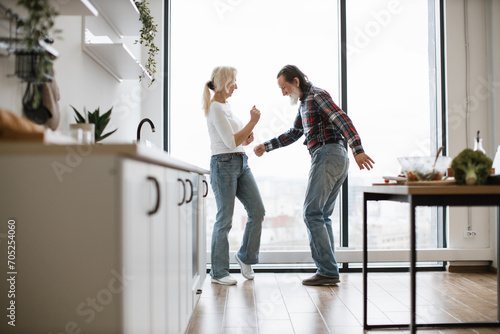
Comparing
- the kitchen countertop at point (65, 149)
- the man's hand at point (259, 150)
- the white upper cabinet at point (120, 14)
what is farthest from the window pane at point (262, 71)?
the kitchen countertop at point (65, 149)

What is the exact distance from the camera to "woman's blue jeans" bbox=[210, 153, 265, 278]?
2.97 meters

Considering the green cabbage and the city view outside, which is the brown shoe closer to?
the city view outside

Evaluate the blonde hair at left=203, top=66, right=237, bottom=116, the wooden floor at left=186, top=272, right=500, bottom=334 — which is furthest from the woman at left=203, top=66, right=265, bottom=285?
the wooden floor at left=186, top=272, right=500, bottom=334

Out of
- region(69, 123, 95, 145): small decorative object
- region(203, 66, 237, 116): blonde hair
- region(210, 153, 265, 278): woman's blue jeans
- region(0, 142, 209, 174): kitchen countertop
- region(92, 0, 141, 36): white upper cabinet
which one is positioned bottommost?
region(210, 153, 265, 278): woman's blue jeans

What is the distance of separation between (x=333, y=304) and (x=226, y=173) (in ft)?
3.38

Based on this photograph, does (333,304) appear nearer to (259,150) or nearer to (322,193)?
(322,193)

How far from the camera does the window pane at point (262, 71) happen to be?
3.65 m

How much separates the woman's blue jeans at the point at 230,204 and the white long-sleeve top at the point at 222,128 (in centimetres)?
5

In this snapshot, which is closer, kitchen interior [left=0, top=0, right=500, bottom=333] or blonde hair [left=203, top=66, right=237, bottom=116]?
kitchen interior [left=0, top=0, right=500, bottom=333]

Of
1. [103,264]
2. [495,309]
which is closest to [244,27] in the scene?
[495,309]

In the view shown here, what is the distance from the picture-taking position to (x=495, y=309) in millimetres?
2457

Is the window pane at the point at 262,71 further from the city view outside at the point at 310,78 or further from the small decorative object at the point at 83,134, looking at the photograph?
the small decorative object at the point at 83,134

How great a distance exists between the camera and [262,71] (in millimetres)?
3725

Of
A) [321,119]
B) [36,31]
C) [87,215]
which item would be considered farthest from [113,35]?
[87,215]
